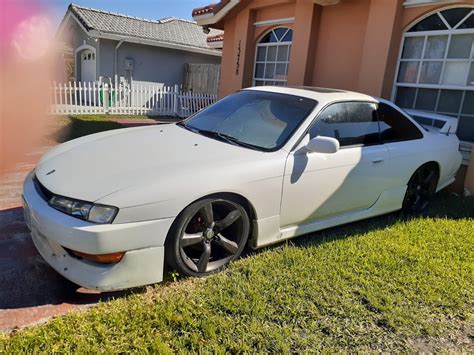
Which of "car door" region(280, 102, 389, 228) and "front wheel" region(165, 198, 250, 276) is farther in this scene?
"car door" region(280, 102, 389, 228)

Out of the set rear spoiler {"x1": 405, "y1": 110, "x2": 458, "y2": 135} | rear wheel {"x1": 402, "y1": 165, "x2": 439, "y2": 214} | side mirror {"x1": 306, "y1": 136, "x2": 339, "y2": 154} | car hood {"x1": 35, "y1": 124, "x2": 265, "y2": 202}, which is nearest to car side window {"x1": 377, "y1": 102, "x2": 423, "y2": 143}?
rear wheel {"x1": 402, "y1": 165, "x2": 439, "y2": 214}

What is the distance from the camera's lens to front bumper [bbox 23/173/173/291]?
7.98ft

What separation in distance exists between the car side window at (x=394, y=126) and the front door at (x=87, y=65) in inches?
613

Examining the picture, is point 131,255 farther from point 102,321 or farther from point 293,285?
point 293,285

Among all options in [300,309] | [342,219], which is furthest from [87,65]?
[300,309]

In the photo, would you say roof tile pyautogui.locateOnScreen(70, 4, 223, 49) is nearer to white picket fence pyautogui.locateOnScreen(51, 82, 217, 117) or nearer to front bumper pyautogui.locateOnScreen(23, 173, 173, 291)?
white picket fence pyautogui.locateOnScreen(51, 82, 217, 117)

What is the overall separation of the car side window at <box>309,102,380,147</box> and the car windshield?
0.61 ft

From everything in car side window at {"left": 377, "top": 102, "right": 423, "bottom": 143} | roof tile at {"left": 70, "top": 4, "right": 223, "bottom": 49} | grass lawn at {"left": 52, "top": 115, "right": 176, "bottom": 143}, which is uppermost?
roof tile at {"left": 70, "top": 4, "right": 223, "bottom": 49}

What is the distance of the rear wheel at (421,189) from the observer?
479 cm

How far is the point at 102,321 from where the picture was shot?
8.00ft

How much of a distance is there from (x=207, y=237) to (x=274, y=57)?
7631 mm

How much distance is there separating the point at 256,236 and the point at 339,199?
41.0 inches

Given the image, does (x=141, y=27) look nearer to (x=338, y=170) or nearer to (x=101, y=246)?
(x=338, y=170)

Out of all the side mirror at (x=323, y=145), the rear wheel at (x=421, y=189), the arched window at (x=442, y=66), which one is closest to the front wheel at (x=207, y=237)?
the side mirror at (x=323, y=145)
